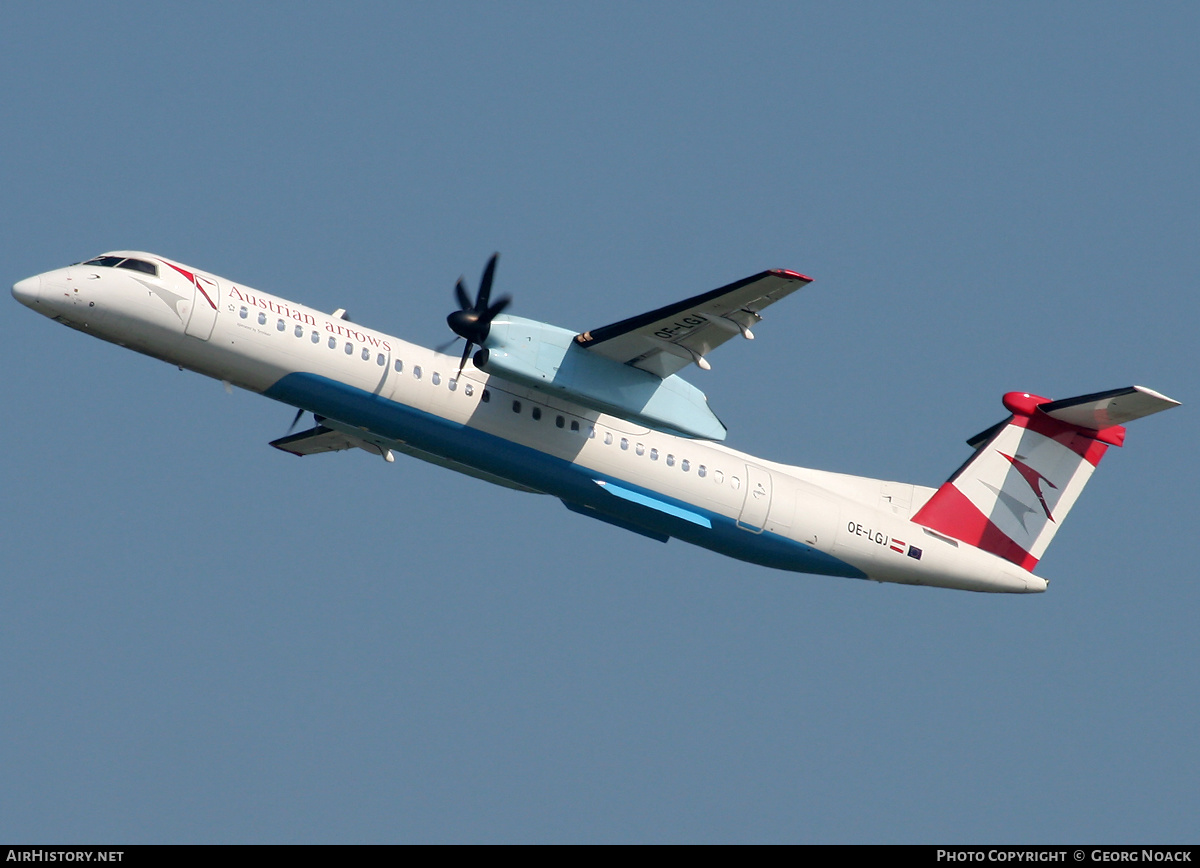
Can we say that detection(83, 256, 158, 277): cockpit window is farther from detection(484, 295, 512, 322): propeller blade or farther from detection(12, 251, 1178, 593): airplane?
detection(484, 295, 512, 322): propeller blade

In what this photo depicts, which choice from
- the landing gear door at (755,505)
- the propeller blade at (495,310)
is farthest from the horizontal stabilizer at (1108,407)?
the propeller blade at (495,310)

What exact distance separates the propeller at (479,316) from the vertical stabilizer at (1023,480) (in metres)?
10.1

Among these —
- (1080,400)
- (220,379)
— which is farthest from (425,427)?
(1080,400)

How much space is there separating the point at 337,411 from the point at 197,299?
2853 mm

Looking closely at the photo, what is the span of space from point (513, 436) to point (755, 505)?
5.00 m

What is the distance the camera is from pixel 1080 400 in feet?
87.2

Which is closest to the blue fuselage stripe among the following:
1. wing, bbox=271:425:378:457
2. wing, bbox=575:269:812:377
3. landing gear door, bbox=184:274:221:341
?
landing gear door, bbox=184:274:221:341

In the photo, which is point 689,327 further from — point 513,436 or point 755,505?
point 755,505

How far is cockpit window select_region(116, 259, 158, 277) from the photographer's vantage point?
21375 millimetres

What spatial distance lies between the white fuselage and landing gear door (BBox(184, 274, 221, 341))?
0.07 feet
